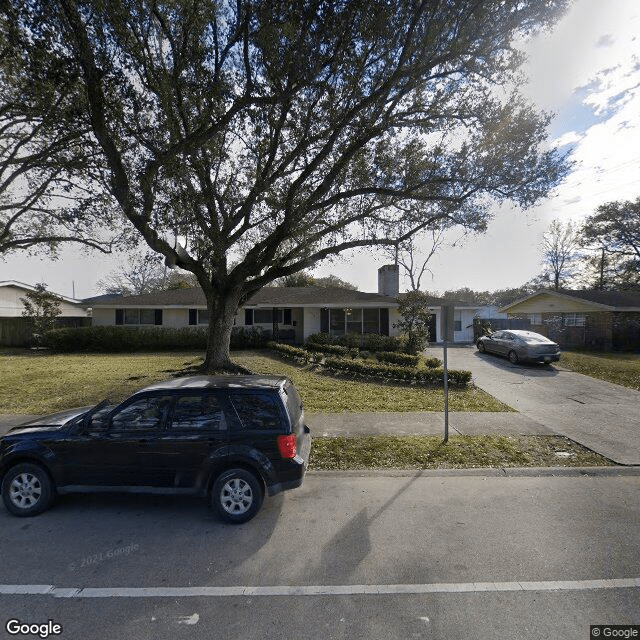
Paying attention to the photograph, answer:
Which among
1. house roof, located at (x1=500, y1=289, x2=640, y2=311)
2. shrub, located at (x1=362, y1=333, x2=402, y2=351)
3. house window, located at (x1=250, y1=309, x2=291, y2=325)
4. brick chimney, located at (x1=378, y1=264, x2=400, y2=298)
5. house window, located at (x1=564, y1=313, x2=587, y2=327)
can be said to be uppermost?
brick chimney, located at (x1=378, y1=264, x2=400, y2=298)

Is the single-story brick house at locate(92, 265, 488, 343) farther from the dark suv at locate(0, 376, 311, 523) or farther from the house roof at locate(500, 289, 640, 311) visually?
the dark suv at locate(0, 376, 311, 523)

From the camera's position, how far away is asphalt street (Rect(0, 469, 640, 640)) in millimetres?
2646

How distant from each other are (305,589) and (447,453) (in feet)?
11.9

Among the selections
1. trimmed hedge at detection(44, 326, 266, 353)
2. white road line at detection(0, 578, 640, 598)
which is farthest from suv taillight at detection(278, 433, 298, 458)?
trimmed hedge at detection(44, 326, 266, 353)

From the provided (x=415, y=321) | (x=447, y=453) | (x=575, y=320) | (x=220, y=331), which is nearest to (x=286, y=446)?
(x=447, y=453)

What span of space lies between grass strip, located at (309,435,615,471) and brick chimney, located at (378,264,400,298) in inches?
777

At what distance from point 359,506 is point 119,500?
117 inches

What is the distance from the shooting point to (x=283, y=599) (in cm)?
286

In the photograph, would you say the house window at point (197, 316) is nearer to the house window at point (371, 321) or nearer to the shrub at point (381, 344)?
the house window at point (371, 321)

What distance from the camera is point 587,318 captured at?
2255 cm

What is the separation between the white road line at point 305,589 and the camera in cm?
291

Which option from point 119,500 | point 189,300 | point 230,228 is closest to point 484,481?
point 119,500

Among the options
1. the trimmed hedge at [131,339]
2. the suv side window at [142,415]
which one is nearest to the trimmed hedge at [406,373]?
the suv side window at [142,415]

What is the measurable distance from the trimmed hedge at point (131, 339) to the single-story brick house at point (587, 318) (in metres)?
19.8
